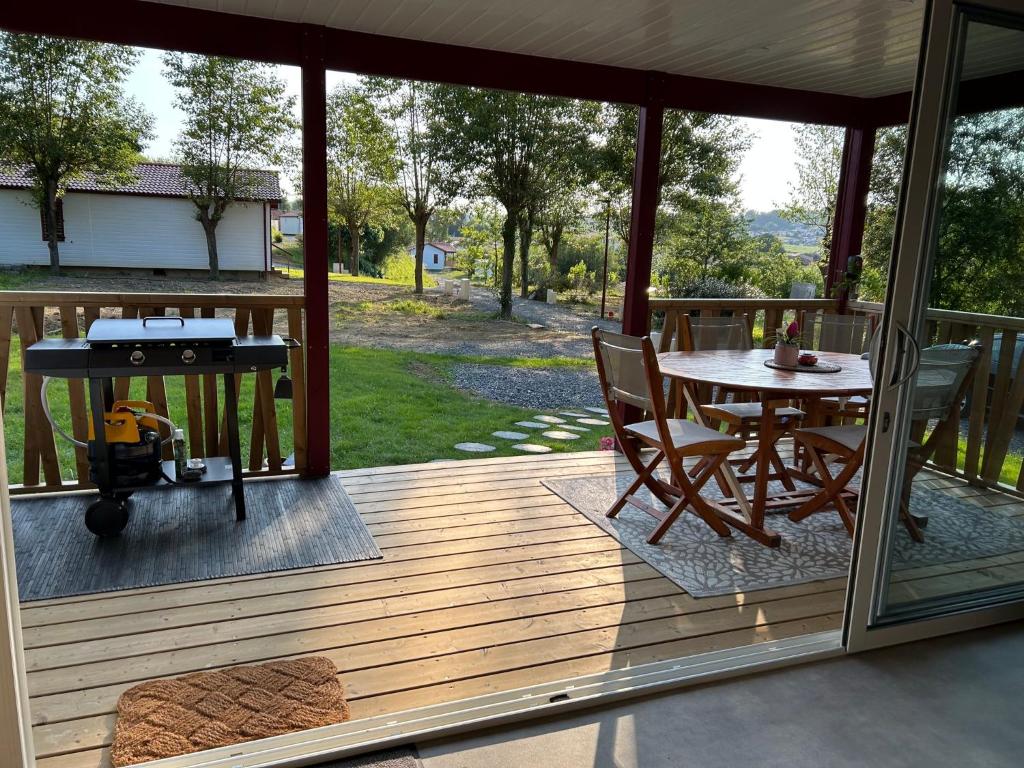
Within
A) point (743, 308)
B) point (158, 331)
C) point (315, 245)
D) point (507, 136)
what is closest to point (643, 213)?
point (743, 308)

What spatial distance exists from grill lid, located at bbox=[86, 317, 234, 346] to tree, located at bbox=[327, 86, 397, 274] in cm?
658

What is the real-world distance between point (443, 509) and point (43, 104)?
584cm

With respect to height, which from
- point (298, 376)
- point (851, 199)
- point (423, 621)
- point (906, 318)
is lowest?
point (423, 621)

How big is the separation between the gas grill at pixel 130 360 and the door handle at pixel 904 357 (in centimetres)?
264

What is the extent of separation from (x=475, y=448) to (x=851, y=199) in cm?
360

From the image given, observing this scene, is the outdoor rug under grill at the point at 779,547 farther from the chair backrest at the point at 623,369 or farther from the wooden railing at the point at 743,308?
the wooden railing at the point at 743,308

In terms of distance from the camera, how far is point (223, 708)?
216 cm

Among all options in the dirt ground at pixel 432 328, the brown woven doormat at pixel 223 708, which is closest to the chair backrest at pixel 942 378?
the brown woven doormat at pixel 223 708

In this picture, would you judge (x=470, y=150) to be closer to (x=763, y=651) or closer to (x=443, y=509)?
(x=443, y=509)

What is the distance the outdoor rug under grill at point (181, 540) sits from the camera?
3.02m

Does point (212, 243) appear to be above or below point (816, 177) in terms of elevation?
below

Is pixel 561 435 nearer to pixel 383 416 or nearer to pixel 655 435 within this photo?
pixel 383 416

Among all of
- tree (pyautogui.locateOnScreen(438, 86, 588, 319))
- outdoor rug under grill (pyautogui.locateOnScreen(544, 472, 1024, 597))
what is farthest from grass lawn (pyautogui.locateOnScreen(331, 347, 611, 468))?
tree (pyautogui.locateOnScreen(438, 86, 588, 319))

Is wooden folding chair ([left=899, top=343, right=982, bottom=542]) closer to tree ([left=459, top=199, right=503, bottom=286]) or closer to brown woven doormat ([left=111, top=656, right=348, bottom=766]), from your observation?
brown woven doormat ([left=111, top=656, right=348, bottom=766])
